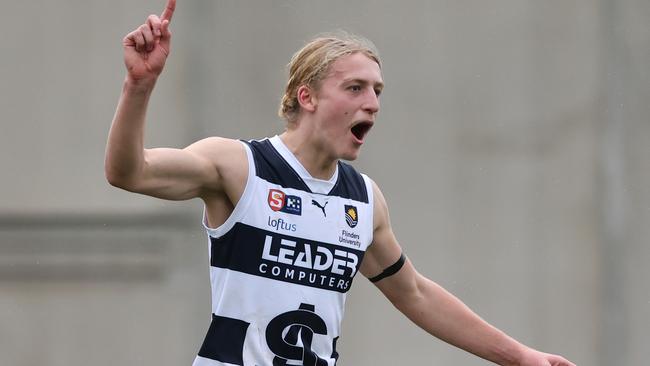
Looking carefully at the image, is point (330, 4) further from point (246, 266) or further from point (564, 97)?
point (246, 266)

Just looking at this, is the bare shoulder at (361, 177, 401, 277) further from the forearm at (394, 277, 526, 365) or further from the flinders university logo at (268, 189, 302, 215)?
the flinders university logo at (268, 189, 302, 215)

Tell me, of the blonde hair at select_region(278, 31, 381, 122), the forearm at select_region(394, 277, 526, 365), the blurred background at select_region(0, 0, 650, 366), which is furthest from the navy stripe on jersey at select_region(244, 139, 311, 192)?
the blurred background at select_region(0, 0, 650, 366)

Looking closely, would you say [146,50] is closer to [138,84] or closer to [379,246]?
[138,84]

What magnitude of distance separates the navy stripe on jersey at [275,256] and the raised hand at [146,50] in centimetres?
74

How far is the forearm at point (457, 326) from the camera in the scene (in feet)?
13.1

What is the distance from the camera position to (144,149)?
9.96 ft

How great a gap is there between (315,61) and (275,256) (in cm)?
75

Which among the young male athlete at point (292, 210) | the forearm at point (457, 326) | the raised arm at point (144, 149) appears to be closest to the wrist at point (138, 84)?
the raised arm at point (144, 149)

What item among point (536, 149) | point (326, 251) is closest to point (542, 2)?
point (536, 149)

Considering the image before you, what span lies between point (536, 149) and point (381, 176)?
3.31 feet

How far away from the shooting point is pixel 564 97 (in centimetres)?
674

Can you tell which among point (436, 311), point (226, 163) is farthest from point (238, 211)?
point (436, 311)

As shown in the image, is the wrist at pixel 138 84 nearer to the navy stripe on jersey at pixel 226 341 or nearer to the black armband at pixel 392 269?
the navy stripe on jersey at pixel 226 341

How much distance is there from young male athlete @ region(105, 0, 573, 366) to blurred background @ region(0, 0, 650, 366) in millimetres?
2756
